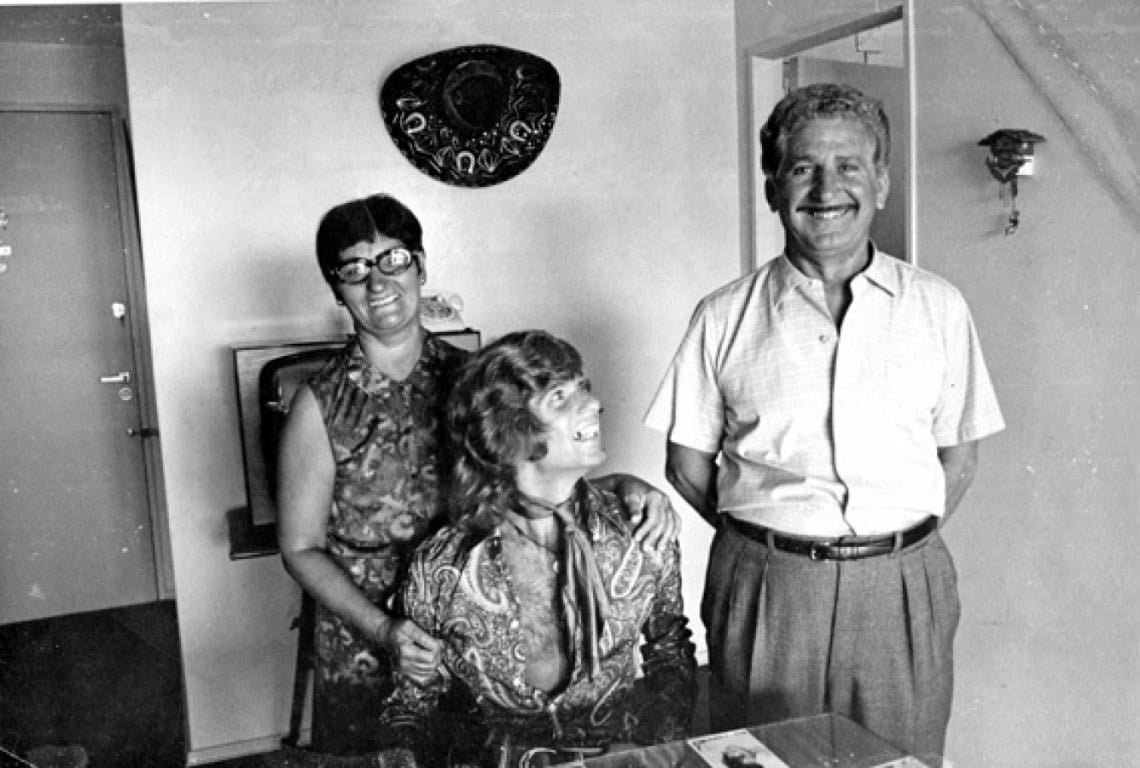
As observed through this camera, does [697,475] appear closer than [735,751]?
No

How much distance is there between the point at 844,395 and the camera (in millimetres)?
1586

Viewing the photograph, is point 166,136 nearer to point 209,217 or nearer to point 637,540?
point 209,217

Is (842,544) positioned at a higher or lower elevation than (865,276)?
lower

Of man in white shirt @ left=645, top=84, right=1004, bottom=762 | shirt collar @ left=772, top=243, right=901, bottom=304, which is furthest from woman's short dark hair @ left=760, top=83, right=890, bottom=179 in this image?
shirt collar @ left=772, top=243, right=901, bottom=304

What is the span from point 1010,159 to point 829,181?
2.68 feet

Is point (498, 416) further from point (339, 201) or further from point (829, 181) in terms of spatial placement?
point (339, 201)

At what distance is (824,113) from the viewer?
5.00 ft

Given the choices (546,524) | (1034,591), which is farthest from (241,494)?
(1034,591)

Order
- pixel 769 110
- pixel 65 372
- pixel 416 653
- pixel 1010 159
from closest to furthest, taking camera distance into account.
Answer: pixel 416 653
pixel 1010 159
pixel 65 372
pixel 769 110

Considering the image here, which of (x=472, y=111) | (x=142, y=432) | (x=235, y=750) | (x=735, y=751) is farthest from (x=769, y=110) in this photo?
(x=235, y=750)

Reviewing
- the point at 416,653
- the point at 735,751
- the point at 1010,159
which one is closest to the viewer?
the point at 735,751

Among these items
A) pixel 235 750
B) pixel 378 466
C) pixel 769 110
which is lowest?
pixel 235 750

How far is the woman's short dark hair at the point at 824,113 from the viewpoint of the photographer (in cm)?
153

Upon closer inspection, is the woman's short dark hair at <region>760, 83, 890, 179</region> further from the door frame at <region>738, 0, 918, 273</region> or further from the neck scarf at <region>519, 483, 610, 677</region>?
the door frame at <region>738, 0, 918, 273</region>
